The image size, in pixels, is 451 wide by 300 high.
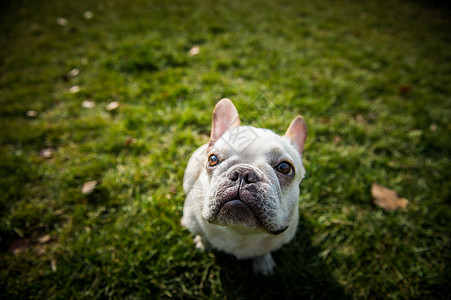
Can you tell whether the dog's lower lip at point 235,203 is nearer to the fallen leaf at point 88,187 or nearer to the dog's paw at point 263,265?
the dog's paw at point 263,265

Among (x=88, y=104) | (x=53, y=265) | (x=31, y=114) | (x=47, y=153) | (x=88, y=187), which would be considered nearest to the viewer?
(x=53, y=265)

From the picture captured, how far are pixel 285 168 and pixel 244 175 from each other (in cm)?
40

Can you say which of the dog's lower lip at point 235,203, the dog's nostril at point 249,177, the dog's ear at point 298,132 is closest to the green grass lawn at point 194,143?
the dog's ear at point 298,132

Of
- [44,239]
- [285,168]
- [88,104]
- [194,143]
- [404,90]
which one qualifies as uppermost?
[285,168]


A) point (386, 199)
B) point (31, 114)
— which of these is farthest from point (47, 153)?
point (386, 199)

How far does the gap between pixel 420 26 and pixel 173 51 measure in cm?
743

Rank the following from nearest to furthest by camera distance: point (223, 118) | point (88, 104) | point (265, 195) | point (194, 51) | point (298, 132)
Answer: point (265, 195) → point (223, 118) → point (298, 132) → point (88, 104) → point (194, 51)

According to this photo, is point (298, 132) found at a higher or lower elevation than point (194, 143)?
higher

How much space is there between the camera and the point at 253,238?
6.11 ft

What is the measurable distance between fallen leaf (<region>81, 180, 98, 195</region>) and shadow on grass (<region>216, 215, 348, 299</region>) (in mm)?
1774

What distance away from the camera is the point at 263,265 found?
7.28 feet

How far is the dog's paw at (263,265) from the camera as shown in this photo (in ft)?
7.26

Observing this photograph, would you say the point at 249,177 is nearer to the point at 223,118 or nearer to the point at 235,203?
the point at 235,203

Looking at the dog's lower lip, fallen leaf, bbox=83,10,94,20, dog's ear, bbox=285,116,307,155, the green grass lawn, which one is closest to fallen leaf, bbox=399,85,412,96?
the green grass lawn
